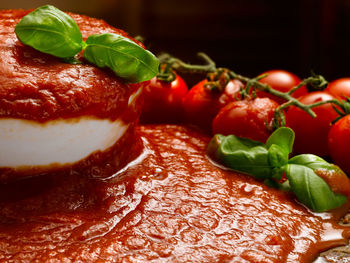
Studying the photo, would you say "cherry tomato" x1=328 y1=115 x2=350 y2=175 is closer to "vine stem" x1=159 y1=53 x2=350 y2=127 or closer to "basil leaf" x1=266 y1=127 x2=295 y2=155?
"vine stem" x1=159 y1=53 x2=350 y2=127

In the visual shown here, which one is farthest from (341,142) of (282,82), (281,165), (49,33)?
(49,33)

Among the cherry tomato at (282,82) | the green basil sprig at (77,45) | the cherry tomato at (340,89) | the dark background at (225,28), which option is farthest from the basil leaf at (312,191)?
the dark background at (225,28)

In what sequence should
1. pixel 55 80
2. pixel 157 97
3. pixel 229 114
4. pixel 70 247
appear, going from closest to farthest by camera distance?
pixel 70 247, pixel 55 80, pixel 229 114, pixel 157 97

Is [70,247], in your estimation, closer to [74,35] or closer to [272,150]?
[74,35]

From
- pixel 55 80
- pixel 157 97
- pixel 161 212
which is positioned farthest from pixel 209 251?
pixel 157 97

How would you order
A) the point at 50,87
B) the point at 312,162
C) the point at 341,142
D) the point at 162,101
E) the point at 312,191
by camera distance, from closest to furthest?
the point at 50,87 < the point at 312,191 < the point at 312,162 < the point at 341,142 < the point at 162,101

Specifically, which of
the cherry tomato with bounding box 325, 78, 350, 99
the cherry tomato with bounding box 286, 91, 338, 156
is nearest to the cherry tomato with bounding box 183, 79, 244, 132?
the cherry tomato with bounding box 286, 91, 338, 156

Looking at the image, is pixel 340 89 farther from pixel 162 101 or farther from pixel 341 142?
pixel 162 101
